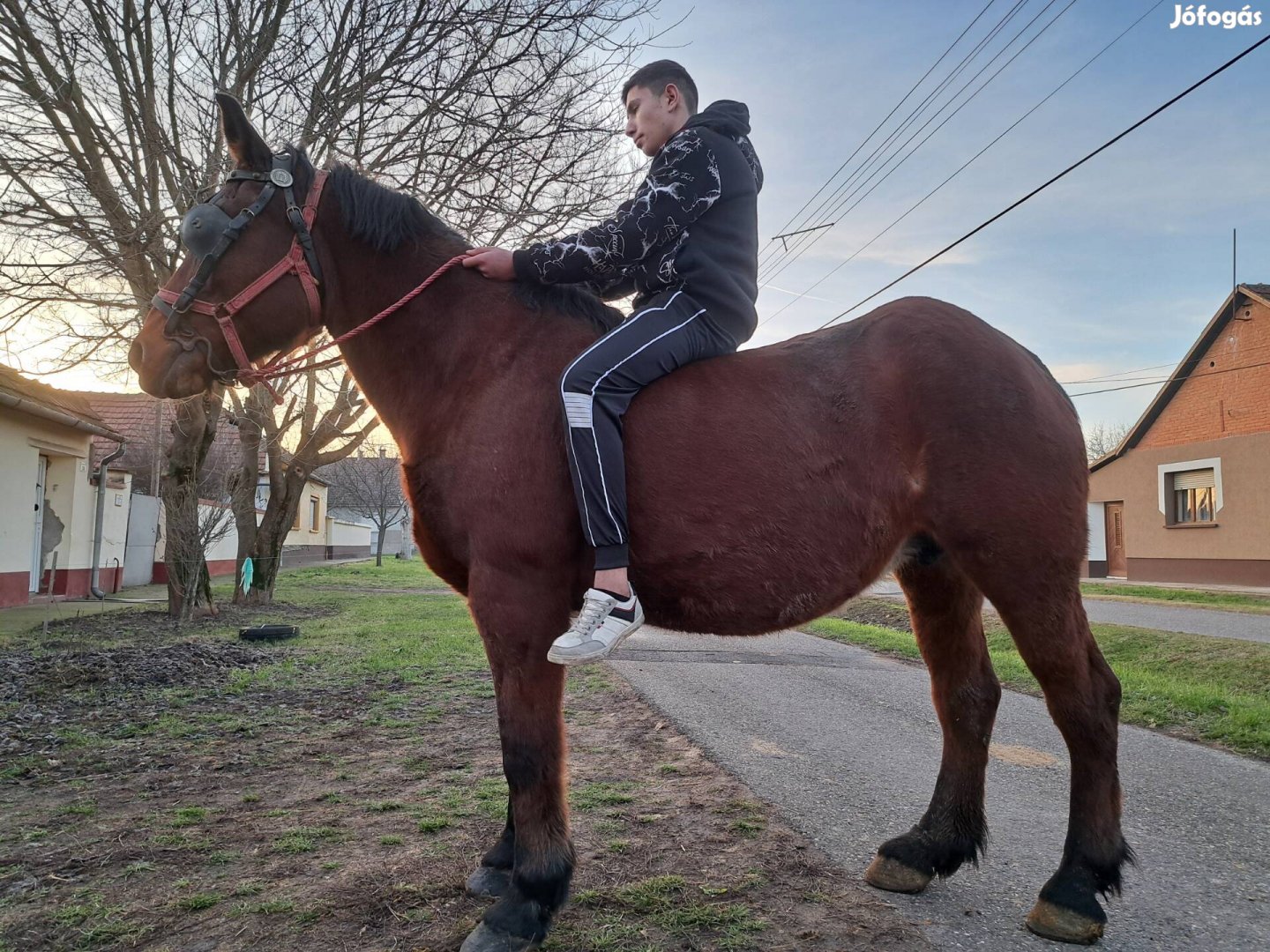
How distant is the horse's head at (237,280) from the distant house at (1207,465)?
24.4m

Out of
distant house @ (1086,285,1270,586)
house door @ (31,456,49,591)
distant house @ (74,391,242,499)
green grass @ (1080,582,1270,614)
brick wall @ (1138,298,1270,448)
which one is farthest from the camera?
distant house @ (74,391,242,499)

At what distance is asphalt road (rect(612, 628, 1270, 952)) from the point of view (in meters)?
2.71

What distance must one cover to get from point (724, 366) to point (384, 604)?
15.5 meters

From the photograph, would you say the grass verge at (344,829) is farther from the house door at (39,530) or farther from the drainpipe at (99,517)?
the drainpipe at (99,517)

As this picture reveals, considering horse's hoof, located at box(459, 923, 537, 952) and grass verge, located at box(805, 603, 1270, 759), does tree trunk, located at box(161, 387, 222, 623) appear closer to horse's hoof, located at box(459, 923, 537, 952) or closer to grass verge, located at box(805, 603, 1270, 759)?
grass verge, located at box(805, 603, 1270, 759)

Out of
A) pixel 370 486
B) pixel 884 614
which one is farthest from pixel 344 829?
pixel 370 486

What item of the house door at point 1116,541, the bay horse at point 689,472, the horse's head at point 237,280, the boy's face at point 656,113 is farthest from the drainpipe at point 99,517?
the house door at point 1116,541

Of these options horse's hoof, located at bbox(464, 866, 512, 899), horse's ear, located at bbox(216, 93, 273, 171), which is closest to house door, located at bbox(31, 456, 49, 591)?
horse's ear, located at bbox(216, 93, 273, 171)

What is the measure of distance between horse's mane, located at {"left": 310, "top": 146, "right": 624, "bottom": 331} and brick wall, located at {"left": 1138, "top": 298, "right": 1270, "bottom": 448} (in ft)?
85.8

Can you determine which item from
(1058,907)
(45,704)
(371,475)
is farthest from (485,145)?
(371,475)

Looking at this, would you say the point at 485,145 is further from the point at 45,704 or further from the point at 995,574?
the point at 995,574

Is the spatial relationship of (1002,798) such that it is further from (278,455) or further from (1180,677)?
(278,455)

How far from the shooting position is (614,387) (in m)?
2.70

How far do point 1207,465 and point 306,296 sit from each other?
92.1 ft
